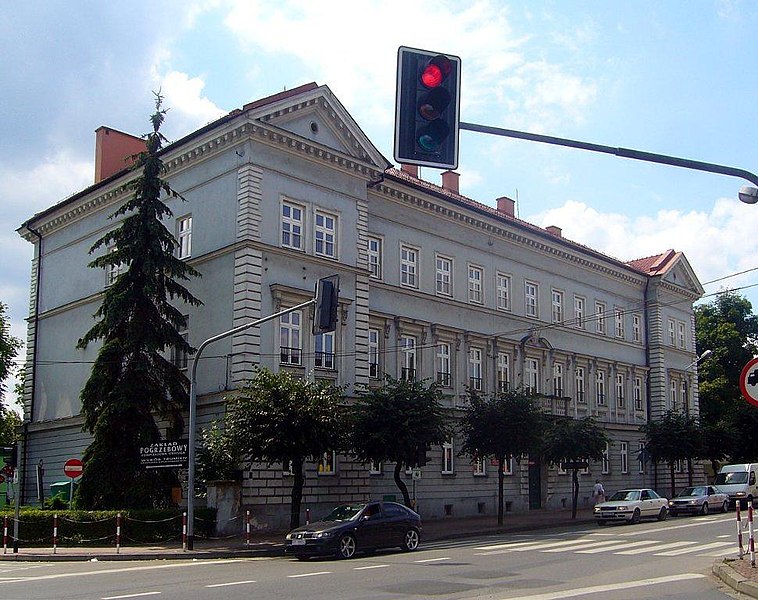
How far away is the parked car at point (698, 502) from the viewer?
40.4 meters

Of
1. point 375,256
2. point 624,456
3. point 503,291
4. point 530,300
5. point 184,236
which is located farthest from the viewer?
point 624,456

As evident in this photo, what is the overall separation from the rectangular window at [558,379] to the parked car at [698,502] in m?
9.20

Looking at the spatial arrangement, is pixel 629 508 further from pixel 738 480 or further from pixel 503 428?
pixel 738 480

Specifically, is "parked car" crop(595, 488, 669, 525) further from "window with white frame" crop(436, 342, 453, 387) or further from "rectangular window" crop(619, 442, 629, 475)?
"rectangular window" crop(619, 442, 629, 475)

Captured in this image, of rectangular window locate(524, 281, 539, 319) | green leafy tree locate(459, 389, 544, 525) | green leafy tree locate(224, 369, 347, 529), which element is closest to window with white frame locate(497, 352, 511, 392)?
rectangular window locate(524, 281, 539, 319)

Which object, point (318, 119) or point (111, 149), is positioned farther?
point (111, 149)

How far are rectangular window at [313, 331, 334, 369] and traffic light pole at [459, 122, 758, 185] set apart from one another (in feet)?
74.1

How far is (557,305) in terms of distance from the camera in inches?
1971

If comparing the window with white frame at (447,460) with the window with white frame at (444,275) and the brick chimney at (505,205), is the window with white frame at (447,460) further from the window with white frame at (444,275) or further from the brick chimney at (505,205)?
the brick chimney at (505,205)

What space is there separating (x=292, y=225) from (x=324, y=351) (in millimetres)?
4880

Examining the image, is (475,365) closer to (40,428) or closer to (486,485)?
(486,485)

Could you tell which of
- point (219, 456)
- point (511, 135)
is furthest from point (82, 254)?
point (511, 135)

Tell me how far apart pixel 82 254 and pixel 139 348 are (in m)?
12.4

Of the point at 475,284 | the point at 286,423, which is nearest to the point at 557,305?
the point at 475,284
